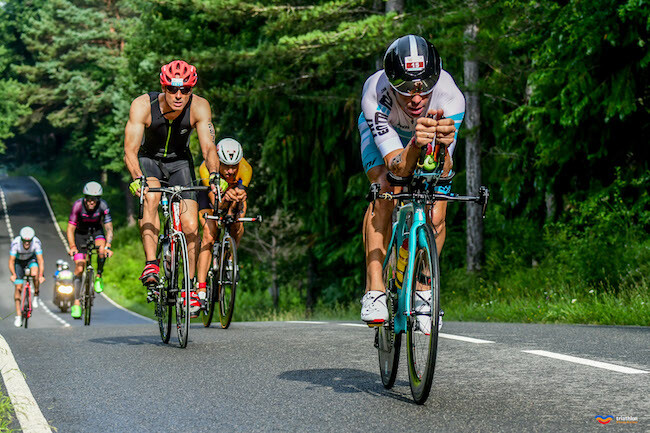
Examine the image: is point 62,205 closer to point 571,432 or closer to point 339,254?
point 339,254

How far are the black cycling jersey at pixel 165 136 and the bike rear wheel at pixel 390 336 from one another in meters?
3.93

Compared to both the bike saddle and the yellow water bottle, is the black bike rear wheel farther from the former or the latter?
the bike saddle

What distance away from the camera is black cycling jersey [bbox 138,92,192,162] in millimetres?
9188

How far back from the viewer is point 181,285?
8945 millimetres

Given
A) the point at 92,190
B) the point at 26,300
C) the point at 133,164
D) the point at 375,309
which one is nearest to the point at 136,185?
the point at 133,164

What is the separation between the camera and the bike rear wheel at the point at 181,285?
28.4 ft

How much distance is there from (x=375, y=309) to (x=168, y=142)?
13.7ft

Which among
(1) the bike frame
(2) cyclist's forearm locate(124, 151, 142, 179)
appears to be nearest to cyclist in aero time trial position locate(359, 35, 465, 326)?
(1) the bike frame

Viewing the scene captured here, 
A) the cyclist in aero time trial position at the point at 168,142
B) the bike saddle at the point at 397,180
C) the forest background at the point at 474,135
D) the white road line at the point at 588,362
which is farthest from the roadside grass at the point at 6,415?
the forest background at the point at 474,135

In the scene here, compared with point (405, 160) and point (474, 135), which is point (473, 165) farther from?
point (405, 160)

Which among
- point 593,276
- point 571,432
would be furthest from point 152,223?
point 593,276

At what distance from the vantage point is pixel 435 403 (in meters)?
5.45

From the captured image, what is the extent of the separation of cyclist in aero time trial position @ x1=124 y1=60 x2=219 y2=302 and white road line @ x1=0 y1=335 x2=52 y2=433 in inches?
88.3

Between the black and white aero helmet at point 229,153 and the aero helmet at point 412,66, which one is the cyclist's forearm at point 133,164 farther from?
the aero helmet at point 412,66
